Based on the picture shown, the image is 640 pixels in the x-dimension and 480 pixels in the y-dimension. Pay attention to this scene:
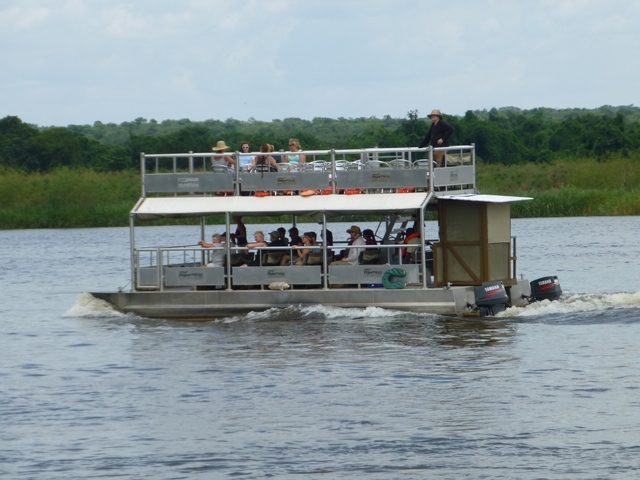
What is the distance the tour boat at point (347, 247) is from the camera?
2373 centimetres

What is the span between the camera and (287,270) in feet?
79.3

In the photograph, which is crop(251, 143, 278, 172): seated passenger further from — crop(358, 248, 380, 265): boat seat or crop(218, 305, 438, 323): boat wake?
crop(218, 305, 438, 323): boat wake

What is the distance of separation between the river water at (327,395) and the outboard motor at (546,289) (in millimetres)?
328

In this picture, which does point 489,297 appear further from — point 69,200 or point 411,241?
point 69,200

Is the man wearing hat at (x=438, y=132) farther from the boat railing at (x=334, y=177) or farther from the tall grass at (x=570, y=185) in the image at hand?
the tall grass at (x=570, y=185)

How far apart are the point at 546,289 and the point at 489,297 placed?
103 inches

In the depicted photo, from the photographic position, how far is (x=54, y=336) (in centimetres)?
2709

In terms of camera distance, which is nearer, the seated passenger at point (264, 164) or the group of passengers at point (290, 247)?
the group of passengers at point (290, 247)

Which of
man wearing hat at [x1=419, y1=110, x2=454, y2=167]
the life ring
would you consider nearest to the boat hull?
the life ring

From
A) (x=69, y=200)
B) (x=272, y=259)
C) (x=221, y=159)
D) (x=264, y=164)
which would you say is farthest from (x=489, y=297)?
(x=69, y=200)

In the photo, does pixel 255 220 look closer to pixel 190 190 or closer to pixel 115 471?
pixel 190 190

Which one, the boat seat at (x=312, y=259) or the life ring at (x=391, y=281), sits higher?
→ the boat seat at (x=312, y=259)

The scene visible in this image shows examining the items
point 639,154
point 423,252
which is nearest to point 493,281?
point 423,252

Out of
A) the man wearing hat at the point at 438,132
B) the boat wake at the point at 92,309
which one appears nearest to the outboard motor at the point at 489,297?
the man wearing hat at the point at 438,132
